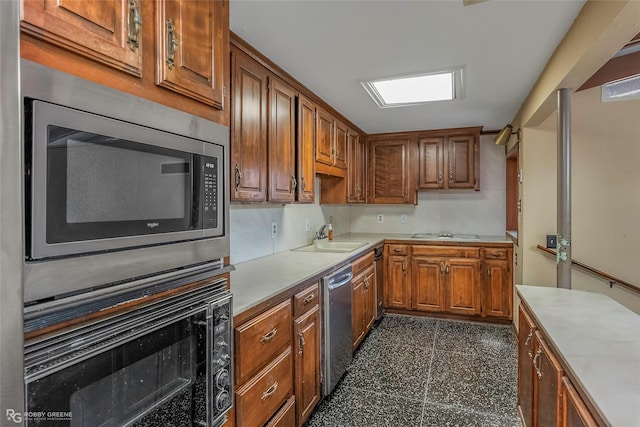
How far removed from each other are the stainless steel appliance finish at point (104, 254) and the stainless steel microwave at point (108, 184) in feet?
0.06

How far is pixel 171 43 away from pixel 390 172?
12.1ft

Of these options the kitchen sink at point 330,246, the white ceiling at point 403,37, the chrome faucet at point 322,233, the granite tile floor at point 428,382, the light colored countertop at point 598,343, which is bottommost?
the granite tile floor at point 428,382

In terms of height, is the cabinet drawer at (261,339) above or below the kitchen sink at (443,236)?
below

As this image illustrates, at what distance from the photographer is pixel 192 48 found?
1.08 metres

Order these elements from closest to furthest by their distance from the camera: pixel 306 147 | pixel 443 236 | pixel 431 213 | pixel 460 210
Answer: pixel 306 147
pixel 443 236
pixel 460 210
pixel 431 213

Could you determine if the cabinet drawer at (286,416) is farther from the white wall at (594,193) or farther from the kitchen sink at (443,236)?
the kitchen sink at (443,236)

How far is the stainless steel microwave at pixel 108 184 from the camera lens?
672 mm

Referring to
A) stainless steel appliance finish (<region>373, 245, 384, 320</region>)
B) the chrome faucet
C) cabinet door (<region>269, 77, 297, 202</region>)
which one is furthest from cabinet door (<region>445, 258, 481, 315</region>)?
cabinet door (<region>269, 77, 297, 202</region>)

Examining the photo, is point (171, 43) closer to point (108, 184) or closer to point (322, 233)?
point (108, 184)

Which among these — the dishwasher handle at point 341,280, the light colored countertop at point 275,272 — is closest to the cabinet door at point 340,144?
the light colored countertop at point 275,272

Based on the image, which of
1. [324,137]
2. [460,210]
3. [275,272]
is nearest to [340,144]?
[324,137]

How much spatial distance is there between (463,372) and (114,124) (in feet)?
9.42

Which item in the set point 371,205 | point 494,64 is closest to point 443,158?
point 371,205

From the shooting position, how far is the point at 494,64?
7.18 ft
